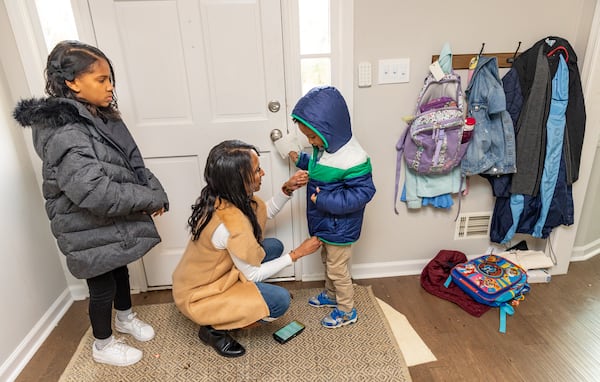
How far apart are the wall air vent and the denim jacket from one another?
1.04ft

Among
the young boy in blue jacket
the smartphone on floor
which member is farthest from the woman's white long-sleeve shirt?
the smartphone on floor

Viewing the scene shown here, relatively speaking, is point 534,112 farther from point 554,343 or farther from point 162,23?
point 162,23

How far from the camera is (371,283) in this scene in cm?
204

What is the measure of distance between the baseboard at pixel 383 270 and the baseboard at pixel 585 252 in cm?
Answer: 93

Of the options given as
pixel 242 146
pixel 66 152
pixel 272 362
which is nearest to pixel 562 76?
pixel 242 146

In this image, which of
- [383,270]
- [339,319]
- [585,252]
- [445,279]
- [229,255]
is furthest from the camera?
[585,252]

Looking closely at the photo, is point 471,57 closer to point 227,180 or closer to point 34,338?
point 227,180

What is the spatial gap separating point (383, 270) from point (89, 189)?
1554 millimetres

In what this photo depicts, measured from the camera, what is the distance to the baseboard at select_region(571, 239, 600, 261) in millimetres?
2205

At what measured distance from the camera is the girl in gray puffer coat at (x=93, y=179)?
121 cm

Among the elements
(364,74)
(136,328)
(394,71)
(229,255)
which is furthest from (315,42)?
(136,328)

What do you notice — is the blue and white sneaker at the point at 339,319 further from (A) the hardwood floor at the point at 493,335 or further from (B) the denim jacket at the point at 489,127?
(B) the denim jacket at the point at 489,127

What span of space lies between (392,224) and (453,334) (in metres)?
0.63

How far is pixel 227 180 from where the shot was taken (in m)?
1.36
